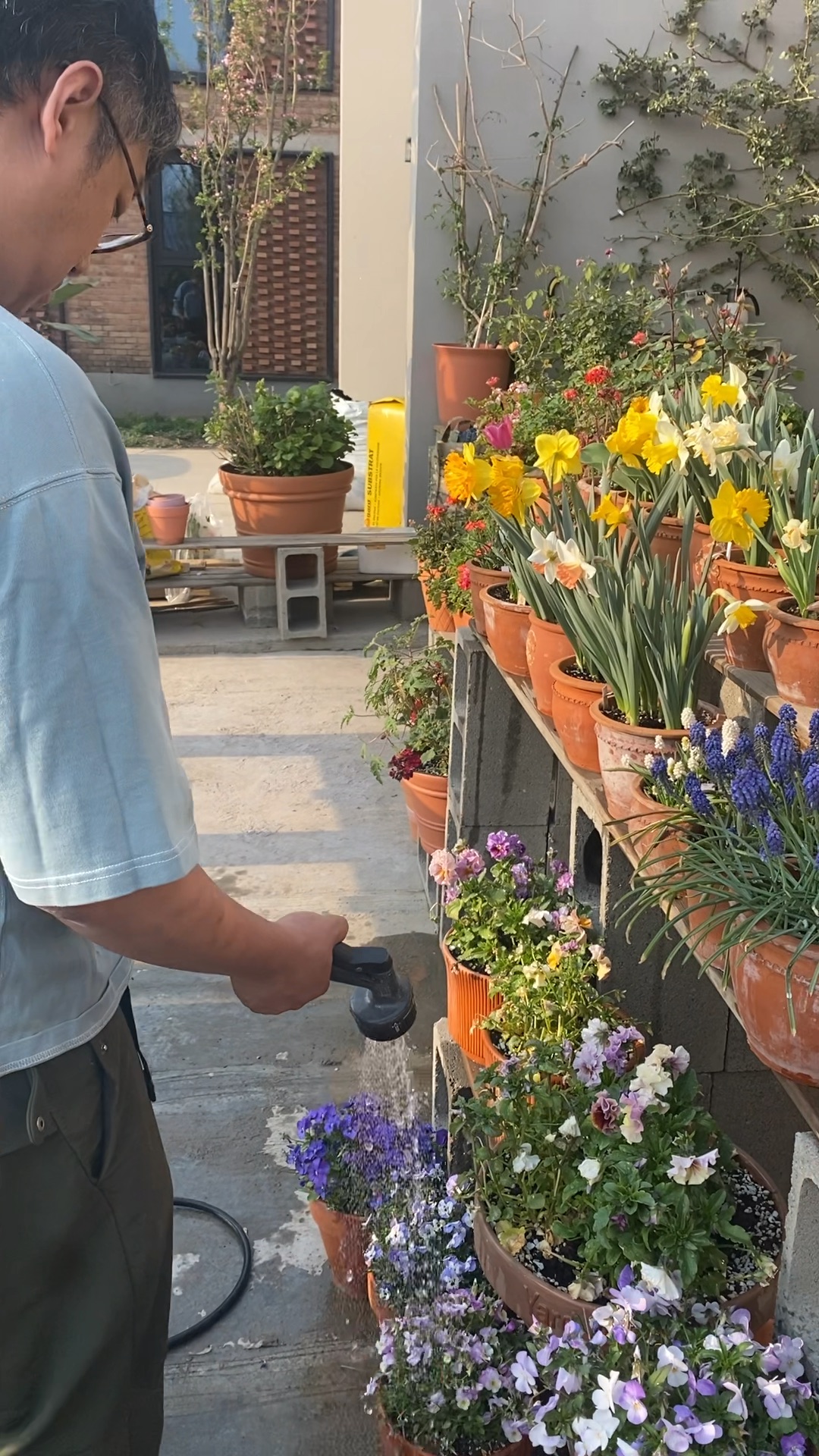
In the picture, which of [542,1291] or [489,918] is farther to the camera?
[489,918]

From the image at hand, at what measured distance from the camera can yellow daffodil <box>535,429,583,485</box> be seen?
1943mm

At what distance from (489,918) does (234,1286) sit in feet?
2.77

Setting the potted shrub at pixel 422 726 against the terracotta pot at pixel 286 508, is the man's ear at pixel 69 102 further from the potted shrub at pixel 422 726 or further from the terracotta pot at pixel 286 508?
the terracotta pot at pixel 286 508

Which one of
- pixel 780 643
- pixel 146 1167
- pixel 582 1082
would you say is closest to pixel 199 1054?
pixel 582 1082

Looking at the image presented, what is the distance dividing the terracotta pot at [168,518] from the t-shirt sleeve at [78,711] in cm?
516

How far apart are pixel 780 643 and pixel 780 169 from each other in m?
5.74

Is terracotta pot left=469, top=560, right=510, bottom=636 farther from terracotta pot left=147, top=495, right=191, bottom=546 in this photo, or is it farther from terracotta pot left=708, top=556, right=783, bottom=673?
terracotta pot left=147, top=495, right=191, bottom=546

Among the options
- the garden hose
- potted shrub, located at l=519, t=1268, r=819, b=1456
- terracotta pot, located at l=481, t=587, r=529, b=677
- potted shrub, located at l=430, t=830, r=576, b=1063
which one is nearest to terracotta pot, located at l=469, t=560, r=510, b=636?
terracotta pot, located at l=481, t=587, r=529, b=677

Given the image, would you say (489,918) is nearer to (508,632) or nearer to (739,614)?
(508,632)

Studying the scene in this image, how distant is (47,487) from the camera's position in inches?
36.8

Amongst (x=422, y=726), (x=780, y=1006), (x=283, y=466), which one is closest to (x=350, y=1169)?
(x=780, y=1006)

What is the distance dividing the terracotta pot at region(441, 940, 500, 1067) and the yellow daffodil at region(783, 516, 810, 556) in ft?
3.22

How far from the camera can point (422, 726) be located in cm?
352

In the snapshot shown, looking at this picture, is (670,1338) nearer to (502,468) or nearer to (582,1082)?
(582,1082)
